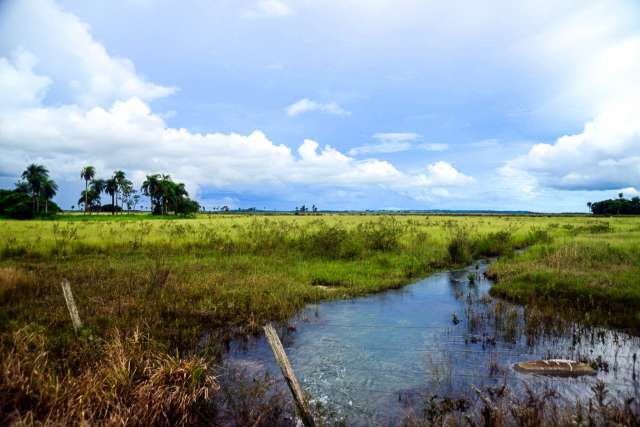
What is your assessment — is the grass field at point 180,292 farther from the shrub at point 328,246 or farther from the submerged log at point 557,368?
the submerged log at point 557,368

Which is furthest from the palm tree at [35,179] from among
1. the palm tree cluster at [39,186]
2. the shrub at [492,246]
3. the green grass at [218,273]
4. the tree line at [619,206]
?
the tree line at [619,206]

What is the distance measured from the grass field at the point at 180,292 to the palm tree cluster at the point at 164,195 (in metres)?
78.2

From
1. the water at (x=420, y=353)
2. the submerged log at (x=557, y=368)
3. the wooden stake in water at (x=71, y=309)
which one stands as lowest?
the water at (x=420, y=353)

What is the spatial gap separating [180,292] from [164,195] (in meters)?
93.8

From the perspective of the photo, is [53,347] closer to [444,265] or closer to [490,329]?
[490,329]

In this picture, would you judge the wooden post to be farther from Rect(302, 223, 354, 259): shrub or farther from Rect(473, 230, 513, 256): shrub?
Rect(473, 230, 513, 256): shrub

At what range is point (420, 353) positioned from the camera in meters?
8.61

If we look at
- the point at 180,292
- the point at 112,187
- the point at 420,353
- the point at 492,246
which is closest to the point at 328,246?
the point at 180,292

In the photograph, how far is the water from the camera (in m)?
6.73

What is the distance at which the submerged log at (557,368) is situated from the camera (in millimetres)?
7227

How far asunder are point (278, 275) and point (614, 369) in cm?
1141

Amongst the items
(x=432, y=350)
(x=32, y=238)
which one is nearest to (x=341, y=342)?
(x=432, y=350)

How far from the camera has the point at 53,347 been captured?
6.89 m

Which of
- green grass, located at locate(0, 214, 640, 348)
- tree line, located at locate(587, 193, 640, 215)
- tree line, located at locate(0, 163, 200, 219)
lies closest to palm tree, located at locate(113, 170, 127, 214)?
tree line, located at locate(0, 163, 200, 219)
